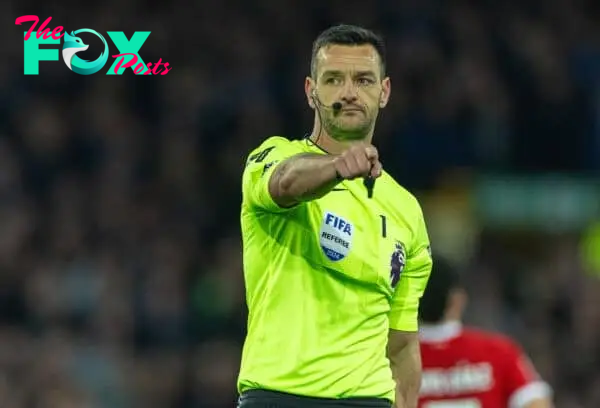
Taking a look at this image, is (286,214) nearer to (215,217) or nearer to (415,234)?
(415,234)

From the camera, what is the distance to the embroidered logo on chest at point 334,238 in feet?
14.3

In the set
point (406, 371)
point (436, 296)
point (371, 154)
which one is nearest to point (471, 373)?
point (436, 296)

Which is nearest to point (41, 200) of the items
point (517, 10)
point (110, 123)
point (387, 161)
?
point (110, 123)

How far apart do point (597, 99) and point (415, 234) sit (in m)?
9.28

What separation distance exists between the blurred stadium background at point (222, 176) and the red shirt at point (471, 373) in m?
4.14

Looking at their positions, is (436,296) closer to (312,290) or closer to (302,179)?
(312,290)

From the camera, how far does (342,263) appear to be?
438 cm

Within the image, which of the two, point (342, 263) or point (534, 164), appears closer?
point (342, 263)

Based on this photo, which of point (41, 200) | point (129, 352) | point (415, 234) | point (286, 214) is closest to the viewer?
point (286, 214)

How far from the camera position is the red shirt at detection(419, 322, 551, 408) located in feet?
21.8

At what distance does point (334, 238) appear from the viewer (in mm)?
4363

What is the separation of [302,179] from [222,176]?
9.01 meters

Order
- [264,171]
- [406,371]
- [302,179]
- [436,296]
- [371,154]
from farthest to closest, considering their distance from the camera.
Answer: [436,296] < [406,371] < [264,171] < [302,179] < [371,154]

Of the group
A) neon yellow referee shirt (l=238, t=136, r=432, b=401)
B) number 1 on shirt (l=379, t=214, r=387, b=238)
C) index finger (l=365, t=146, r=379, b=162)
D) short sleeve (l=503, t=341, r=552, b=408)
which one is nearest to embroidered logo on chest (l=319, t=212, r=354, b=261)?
neon yellow referee shirt (l=238, t=136, r=432, b=401)
